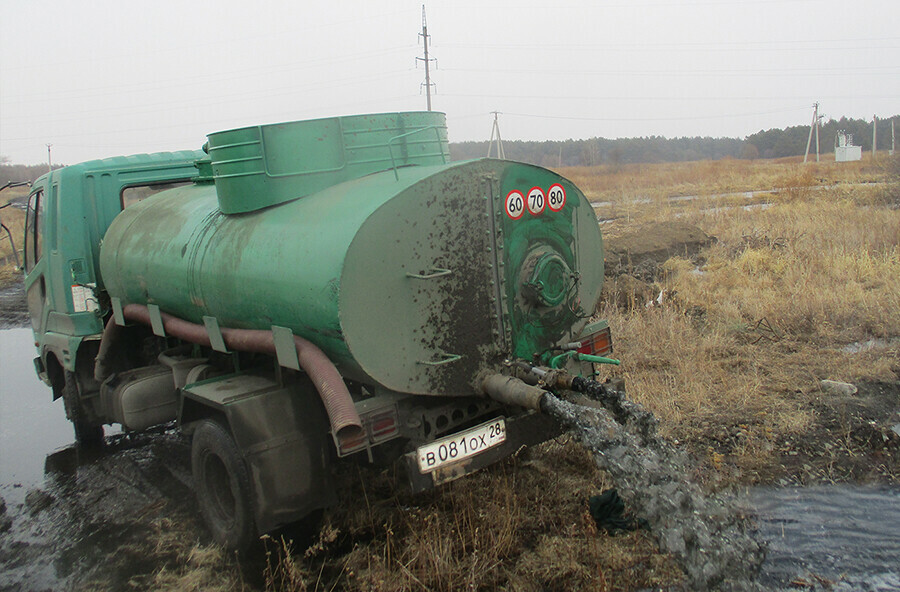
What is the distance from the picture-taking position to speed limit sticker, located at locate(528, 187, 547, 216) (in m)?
4.03

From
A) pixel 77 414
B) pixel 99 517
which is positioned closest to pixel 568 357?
pixel 99 517

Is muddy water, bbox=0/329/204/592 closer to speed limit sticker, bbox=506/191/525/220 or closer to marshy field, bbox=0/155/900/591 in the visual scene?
marshy field, bbox=0/155/900/591

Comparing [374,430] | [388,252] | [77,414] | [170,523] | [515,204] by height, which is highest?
[515,204]

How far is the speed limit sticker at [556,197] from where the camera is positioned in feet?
13.6

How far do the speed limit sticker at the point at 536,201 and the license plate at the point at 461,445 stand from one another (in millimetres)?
1204

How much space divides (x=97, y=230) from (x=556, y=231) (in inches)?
168

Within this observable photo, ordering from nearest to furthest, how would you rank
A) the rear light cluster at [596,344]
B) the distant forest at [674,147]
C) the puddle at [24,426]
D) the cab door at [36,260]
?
1. the rear light cluster at [596,344]
2. the puddle at [24,426]
3. the cab door at [36,260]
4. the distant forest at [674,147]

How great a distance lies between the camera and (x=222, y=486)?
420 cm

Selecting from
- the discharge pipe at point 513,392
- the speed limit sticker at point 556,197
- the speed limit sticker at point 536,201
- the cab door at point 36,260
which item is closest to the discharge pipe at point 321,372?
the discharge pipe at point 513,392

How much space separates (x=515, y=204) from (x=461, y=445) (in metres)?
1.37

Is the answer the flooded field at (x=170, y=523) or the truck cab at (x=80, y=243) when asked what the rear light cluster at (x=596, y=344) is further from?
the truck cab at (x=80, y=243)

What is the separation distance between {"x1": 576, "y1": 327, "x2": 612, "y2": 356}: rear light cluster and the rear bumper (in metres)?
0.62

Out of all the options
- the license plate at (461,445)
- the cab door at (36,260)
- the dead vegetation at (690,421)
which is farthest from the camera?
the cab door at (36,260)

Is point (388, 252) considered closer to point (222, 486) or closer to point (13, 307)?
point (222, 486)
